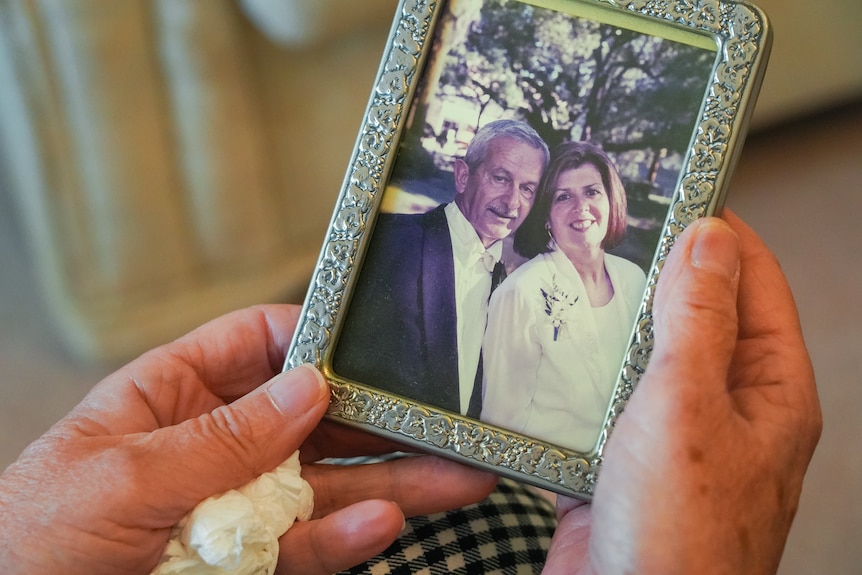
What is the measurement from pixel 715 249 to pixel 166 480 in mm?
463

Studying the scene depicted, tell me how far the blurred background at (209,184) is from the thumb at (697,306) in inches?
22.8

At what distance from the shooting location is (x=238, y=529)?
57 cm

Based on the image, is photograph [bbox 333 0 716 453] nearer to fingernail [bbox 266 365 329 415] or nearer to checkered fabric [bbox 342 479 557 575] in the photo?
fingernail [bbox 266 365 329 415]

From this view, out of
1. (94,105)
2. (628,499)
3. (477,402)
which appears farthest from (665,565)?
(94,105)

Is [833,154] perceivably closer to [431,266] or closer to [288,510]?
[431,266]

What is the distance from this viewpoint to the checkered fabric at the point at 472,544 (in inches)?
27.7

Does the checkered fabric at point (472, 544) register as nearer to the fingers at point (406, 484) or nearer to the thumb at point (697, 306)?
the fingers at point (406, 484)

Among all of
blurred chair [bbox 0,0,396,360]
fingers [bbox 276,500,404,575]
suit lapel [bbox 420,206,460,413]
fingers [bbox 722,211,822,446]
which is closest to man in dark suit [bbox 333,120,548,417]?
suit lapel [bbox 420,206,460,413]

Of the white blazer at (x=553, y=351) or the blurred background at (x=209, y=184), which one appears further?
the blurred background at (x=209, y=184)

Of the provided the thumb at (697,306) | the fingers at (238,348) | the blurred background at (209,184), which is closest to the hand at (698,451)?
the thumb at (697,306)

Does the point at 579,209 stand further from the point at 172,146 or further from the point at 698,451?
the point at 172,146

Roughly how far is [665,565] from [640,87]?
0.38 m

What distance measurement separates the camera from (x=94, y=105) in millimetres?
1013

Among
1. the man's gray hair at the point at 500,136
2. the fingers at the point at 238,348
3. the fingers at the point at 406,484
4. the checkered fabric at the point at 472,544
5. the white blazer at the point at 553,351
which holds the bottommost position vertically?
the checkered fabric at the point at 472,544
